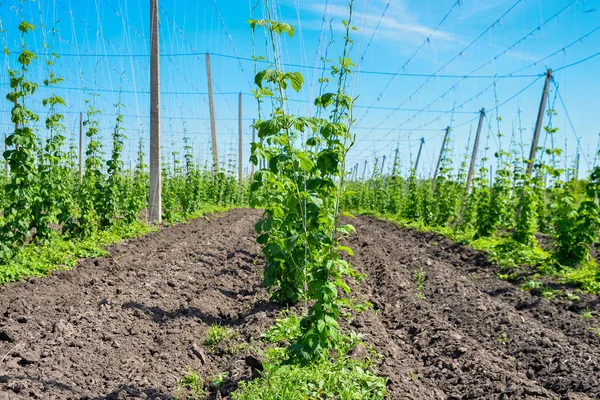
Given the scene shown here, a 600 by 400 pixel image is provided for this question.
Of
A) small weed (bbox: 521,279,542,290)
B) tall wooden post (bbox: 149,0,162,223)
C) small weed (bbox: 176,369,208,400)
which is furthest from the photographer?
tall wooden post (bbox: 149,0,162,223)

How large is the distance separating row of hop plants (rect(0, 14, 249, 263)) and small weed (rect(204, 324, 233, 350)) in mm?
3671

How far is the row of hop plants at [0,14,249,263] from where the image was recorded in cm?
680

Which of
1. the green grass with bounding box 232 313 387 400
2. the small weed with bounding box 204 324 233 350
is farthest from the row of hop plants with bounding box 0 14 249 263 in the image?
the green grass with bounding box 232 313 387 400

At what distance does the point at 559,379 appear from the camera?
4.23 meters

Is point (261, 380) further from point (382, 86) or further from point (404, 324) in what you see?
point (382, 86)

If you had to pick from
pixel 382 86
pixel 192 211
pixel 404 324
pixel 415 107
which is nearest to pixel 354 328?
pixel 404 324

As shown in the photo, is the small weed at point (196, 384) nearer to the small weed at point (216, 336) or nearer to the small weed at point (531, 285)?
the small weed at point (216, 336)

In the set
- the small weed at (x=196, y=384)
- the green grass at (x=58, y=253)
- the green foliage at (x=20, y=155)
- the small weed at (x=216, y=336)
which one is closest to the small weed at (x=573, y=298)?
the small weed at (x=216, y=336)

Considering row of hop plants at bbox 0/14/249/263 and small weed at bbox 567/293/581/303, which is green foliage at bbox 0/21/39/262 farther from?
small weed at bbox 567/293/581/303

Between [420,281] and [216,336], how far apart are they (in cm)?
412

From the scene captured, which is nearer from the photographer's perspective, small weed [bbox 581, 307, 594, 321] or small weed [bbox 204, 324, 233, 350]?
small weed [bbox 204, 324, 233, 350]

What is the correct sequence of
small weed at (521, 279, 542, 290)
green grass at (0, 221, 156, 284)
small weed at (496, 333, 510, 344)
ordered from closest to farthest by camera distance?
1. small weed at (496, 333, 510, 344)
2. green grass at (0, 221, 156, 284)
3. small weed at (521, 279, 542, 290)

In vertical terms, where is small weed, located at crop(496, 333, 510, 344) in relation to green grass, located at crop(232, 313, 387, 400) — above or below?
below

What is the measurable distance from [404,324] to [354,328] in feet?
3.37
